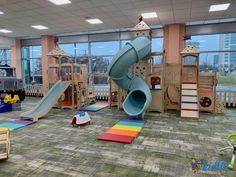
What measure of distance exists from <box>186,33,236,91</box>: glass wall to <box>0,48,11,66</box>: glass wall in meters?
11.3

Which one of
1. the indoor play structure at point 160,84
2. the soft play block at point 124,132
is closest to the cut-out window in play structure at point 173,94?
the indoor play structure at point 160,84

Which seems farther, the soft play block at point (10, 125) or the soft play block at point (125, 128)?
the soft play block at point (10, 125)

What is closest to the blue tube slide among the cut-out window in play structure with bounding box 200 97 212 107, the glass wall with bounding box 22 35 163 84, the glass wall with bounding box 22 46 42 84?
the cut-out window in play structure with bounding box 200 97 212 107

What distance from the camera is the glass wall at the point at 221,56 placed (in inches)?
304

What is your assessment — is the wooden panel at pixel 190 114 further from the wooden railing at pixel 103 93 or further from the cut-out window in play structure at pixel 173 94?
the wooden railing at pixel 103 93

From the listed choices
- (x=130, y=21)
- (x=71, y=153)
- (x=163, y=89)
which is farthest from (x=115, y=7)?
(x=71, y=153)

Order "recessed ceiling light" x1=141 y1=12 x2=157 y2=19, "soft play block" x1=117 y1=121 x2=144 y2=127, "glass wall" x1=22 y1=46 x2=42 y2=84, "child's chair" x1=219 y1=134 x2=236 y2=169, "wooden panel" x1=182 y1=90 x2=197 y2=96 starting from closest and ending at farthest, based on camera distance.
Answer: "child's chair" x1=219 y1=134 x2=236 y2=169 → "soft play block" x1=117 y1=121 x2=144 y2=127 → "wooden panel" x1=182 y1=90 x2=197 y2=96 → "recessed ceiling light" x1=141 y1=12 x2=157 y2=19 → "glass wall" x1=22 y1=46 x2=42 y2=84

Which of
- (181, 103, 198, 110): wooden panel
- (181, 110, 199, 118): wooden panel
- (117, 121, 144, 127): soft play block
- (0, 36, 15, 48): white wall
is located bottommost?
(117, 121, 144, 127): soft play block

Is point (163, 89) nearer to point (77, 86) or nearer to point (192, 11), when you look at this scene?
point (192, 11)

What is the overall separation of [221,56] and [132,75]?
4.53 m

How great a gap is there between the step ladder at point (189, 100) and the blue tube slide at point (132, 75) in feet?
4.20

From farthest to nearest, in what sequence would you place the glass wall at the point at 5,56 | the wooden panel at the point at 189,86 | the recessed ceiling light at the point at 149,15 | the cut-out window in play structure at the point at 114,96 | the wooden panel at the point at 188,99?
the glass wall at the point at 5,56, the cut-out window in play structure at the point at 114,96, the recessed ceiling light at the point at 149,15, the wooden panel at the point at 189,86, the wooden panel at the point at 188,99

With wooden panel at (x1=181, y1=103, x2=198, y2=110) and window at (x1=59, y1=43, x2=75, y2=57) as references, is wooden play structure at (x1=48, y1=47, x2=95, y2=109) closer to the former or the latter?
window at (x1=59, y1=43, x2=75, y2=57)

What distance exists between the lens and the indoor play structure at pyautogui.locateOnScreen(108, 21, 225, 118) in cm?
531
